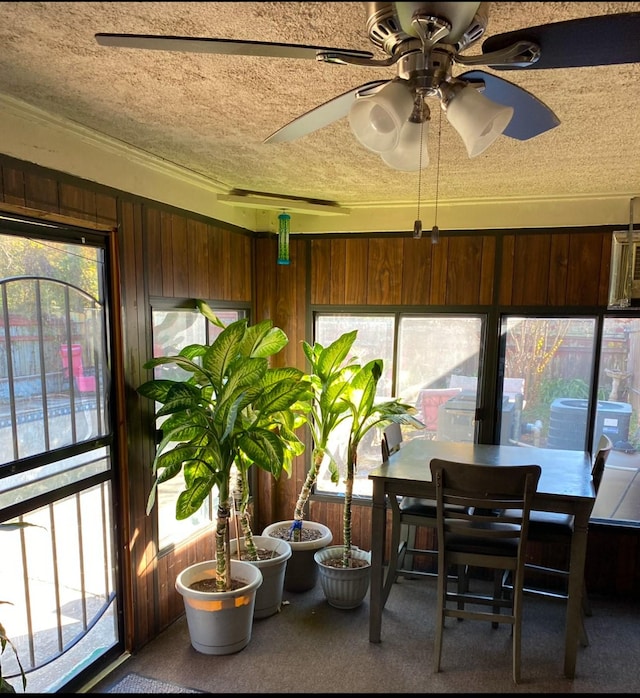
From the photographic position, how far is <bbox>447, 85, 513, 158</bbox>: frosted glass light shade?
1.14m

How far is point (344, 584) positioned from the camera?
284cm

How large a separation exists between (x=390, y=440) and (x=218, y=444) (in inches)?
41.4

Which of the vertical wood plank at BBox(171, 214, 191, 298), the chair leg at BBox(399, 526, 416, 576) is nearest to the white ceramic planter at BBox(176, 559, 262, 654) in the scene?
the chair leg at BBox(399, 526, 416, 576)

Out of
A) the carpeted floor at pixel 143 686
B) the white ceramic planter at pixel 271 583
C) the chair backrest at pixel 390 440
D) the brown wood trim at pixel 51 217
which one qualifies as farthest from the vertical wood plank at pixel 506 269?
the carpeted floor at pixel 143 686

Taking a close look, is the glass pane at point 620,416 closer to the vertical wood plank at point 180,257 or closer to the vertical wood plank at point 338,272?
the vertical wood plank at point 338,272

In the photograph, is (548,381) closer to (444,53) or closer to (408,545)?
(408,545)

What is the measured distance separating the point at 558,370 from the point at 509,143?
1.66m

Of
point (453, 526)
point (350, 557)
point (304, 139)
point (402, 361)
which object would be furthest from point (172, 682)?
point (304, 139)

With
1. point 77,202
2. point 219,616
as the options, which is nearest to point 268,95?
point 77,202

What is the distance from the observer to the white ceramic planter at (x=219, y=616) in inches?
94.8

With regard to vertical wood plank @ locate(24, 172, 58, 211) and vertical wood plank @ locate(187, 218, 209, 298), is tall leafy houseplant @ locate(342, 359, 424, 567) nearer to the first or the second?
vertical wood plank @ locate(187, 218, 209, 298)

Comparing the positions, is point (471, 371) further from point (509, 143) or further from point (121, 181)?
point (121, 181)

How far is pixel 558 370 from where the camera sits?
3.19 m

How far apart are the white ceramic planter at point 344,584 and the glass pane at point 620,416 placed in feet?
5.21
